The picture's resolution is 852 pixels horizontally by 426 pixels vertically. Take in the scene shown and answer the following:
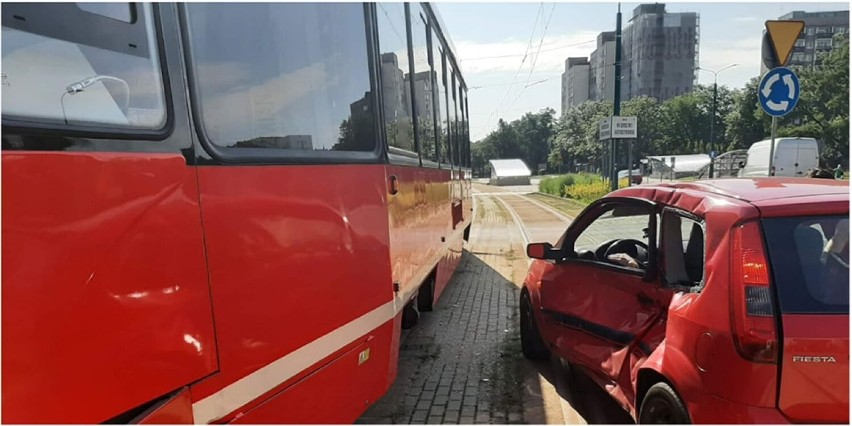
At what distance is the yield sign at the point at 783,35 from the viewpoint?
6.46 metres

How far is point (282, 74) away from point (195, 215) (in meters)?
0.81

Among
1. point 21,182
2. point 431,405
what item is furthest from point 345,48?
point 431,405

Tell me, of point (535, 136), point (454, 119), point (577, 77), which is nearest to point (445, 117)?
point (454, 119)

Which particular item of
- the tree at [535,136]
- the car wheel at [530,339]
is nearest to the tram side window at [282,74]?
the car wheel at [530,339]

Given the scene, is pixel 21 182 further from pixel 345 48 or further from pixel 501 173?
pixel 501 173

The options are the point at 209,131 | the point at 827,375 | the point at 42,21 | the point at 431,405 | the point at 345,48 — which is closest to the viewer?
the point at 42,21

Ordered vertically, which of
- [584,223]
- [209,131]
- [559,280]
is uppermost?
[209,131]

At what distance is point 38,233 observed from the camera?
149cm

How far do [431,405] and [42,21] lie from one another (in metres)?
3.38

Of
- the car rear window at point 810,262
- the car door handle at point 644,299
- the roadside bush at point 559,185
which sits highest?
the car rear window at point 810,262

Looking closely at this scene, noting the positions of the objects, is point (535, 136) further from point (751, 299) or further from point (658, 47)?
point (751, 299)

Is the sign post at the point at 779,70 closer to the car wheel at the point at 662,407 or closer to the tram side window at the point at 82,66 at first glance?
the car wheel at the point at 662,407

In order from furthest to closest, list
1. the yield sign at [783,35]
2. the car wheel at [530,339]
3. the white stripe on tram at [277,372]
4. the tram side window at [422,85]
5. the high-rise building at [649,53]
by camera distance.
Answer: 1. the high-rise building at [649,53]
2. the yield sign at [783,35]
3. the tram side window at [422,85]
4. the car wheel at [530,339]
5. the white stripe on tram at [277,372]

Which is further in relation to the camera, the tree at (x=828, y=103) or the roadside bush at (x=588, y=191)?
the tree at (x=828, y=103)
